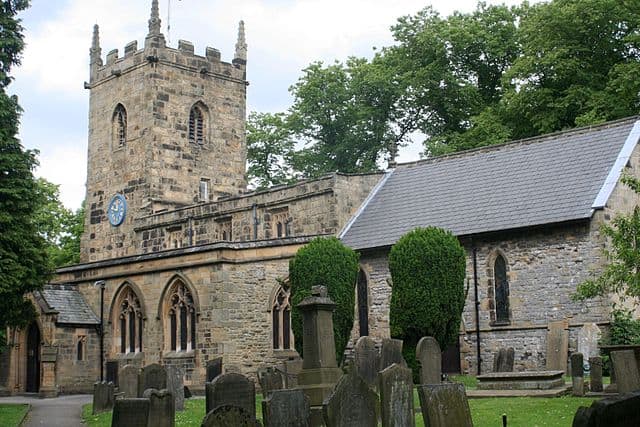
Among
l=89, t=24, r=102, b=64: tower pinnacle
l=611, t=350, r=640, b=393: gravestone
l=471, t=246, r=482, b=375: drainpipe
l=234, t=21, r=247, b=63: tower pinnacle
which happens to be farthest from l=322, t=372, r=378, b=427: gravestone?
l=89, t=24, r=102, b=64: tower pinnacle

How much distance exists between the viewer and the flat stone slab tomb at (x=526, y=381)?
20.5 meters

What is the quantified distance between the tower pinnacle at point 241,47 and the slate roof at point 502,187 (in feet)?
44.5

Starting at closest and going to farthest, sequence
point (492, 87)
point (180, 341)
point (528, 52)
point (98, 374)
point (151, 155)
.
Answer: point (180, 341), point (98, 374), point (528, 52), point (151, 155), point (492, 87)

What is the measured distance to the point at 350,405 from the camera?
1291 cm

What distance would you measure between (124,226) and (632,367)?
30.3 m

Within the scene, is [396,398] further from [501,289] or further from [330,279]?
[501,289]

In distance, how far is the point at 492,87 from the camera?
4597 centimetres

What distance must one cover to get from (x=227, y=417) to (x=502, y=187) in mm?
21265

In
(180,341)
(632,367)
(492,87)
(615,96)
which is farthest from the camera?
(492,87)

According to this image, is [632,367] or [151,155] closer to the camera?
[632,367]

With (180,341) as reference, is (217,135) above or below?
above

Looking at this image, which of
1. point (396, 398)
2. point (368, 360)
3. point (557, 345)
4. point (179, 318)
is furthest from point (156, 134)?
point (396, 398)

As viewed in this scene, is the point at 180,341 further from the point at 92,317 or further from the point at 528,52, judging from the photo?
the point at 528,52

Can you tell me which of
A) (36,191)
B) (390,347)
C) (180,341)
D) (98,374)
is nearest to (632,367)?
(390,347)
